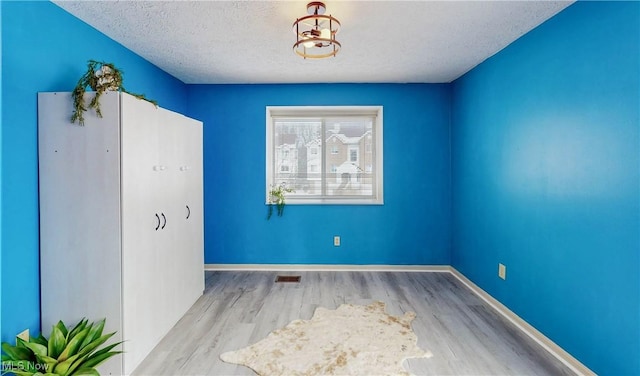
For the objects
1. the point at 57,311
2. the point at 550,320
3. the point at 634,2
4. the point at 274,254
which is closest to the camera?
the point at 634,2

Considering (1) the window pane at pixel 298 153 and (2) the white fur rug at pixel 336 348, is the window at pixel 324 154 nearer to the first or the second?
(1) the window pane at pixel 298 153

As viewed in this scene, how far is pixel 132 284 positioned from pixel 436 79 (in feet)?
12.2

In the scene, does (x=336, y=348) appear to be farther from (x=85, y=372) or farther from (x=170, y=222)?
(x=170, y=222)

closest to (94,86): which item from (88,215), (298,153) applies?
(88,215)

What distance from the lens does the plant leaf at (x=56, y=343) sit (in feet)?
5.20

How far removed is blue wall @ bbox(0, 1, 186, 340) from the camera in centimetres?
171

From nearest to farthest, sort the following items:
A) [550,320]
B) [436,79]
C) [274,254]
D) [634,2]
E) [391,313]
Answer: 1. [634,2]
2. [550,320]
3. [391,313]
4. [436,79]
5. [274,254]

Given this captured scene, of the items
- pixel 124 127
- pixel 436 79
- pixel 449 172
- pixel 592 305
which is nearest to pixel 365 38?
pixel 436 79

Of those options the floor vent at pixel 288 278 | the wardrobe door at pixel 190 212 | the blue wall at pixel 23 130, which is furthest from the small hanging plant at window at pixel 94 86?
the floor vent at pixel 288 278

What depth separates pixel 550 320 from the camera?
223 cm

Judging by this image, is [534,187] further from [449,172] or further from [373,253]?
[373,253]

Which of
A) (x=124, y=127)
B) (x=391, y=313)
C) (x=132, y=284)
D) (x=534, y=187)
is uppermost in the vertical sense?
(x=124, y=127)

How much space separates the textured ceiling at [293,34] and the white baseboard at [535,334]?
2.32 m

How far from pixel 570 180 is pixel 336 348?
196cm
